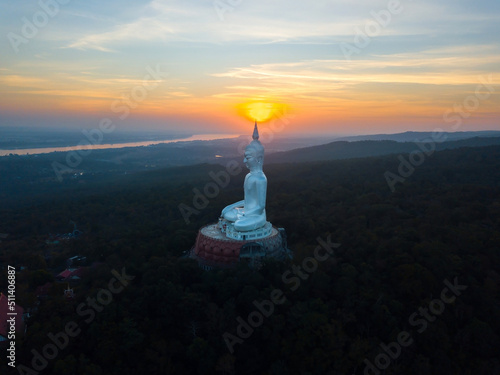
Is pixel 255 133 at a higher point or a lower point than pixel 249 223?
higher

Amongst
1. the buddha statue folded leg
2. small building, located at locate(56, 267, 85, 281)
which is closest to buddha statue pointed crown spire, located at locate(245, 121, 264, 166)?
the buddha statue folded leg

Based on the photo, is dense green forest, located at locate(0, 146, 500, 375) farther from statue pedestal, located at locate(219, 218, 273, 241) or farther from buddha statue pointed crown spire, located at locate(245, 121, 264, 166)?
buddha statue pointed crown spire, located at locate(245, 121, 264, 166)

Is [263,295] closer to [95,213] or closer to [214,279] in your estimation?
[214,279]

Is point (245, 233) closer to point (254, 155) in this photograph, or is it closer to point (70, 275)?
point (254, 155)

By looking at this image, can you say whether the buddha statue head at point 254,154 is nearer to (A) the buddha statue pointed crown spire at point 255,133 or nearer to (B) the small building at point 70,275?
(A) the buddha statue pointed crown spire at point 255,133

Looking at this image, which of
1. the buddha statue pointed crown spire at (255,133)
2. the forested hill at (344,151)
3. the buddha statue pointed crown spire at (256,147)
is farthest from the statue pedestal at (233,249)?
the forested hill at (344,151)

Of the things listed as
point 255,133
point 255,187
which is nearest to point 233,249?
point 255,187
